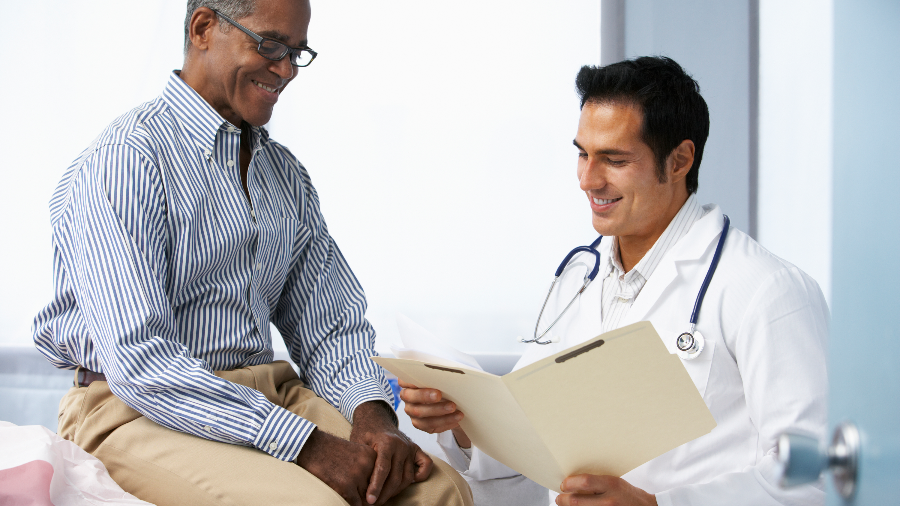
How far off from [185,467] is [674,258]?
1.00 meters

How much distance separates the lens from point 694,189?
1.57 meters

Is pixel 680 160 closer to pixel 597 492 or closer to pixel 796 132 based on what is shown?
pixel 597 492

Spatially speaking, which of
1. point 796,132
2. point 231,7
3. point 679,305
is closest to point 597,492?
point 679,305

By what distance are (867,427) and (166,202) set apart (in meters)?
1.20

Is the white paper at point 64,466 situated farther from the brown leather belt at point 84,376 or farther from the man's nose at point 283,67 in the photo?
the man's nose at point 283,67

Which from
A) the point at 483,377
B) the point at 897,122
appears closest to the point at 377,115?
the point at 483,377

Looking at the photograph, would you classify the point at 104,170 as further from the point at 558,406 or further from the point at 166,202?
the point at 558,406

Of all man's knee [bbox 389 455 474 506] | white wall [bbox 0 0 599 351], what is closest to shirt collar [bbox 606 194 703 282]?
man's knee [bbox 389 455 474 506]

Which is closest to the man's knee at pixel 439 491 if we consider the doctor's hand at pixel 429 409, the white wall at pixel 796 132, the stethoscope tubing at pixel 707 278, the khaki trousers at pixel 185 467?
the khaki trousers at pixel 185 467

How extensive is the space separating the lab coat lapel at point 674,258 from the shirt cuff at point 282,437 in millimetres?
680

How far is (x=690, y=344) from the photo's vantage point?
1281mm

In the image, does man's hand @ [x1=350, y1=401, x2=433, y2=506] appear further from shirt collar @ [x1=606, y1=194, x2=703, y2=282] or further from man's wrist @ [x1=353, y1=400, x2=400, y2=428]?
shirt collar @ [x1=606, y1=194, x2=703, y2=282]

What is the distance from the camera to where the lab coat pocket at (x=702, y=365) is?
129cm

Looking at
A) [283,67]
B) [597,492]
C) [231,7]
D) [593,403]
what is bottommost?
[597,492]
